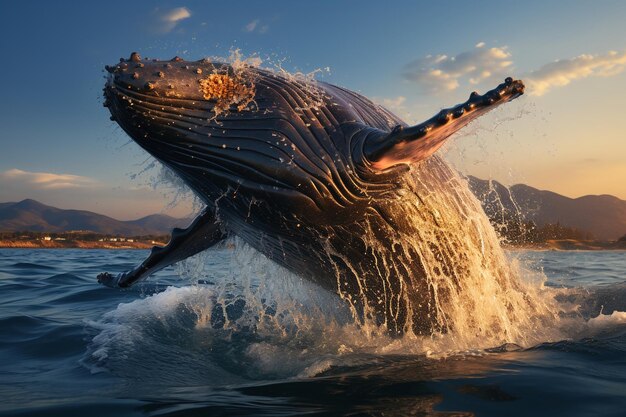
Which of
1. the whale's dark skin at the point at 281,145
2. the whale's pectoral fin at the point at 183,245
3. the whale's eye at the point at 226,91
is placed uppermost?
the whale's eye at the point at 226,91

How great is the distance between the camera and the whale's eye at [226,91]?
5086mm

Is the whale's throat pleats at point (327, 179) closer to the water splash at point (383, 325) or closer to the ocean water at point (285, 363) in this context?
the water splash at point (383, 325)

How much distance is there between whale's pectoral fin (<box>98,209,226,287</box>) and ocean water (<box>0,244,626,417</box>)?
18.3 inches

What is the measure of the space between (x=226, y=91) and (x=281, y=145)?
78 centimetres

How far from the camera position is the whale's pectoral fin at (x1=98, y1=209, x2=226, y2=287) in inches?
265

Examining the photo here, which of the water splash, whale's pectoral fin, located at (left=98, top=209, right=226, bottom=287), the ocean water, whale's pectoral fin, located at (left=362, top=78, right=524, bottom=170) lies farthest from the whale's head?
the ocean water

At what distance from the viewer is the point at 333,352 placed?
6.14 meters

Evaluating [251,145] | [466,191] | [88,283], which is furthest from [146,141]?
[88,283]

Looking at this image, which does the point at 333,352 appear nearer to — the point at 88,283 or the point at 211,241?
the point at 211,241

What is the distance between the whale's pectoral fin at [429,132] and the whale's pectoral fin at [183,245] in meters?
2.54

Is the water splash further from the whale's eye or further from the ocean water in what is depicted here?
the whale's eye

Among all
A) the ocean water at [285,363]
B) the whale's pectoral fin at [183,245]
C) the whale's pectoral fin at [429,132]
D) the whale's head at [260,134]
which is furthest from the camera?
the whale's pectoral fin at [183,245]

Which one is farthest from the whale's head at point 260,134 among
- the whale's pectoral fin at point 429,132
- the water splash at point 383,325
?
the water splash at point 383,325

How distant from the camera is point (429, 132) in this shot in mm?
4605
